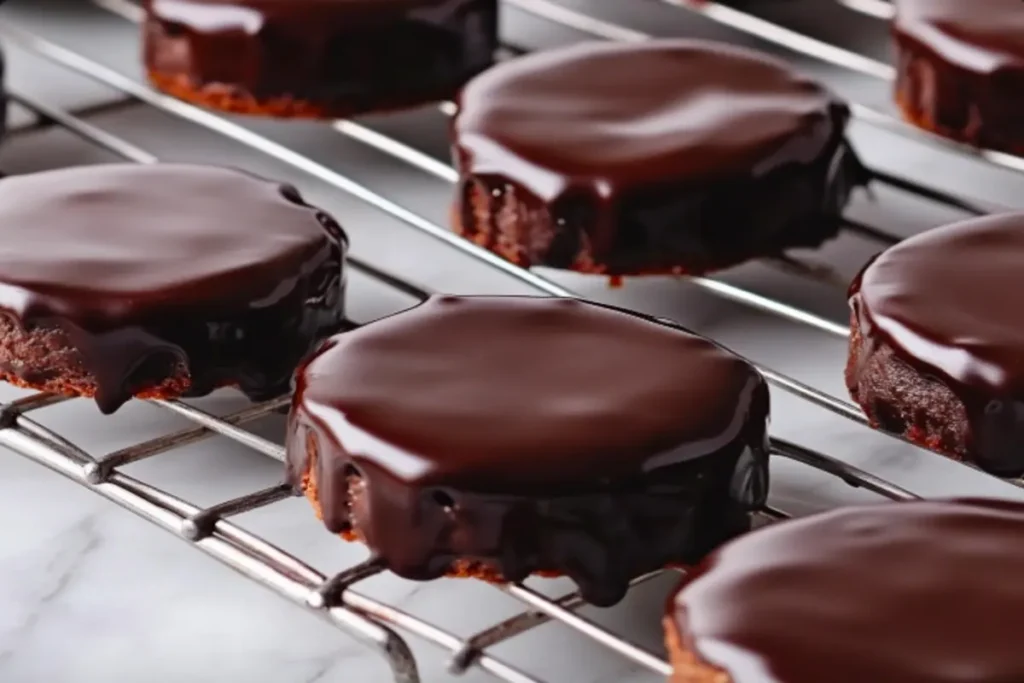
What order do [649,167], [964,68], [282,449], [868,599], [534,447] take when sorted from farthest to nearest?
[964,68], [649,167], [282,449], [534,447], [868,599]

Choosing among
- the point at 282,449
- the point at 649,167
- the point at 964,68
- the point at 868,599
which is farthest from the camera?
the point at 964,68

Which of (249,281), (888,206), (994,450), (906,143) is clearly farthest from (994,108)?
(249,281)

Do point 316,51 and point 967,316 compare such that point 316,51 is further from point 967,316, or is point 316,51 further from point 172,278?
point 967,316

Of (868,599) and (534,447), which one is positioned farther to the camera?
(534,447)

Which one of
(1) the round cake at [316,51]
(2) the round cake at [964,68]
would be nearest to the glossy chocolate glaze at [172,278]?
(1) the round cake at [316,51]

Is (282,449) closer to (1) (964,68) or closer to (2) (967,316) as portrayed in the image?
(2) (967,316)

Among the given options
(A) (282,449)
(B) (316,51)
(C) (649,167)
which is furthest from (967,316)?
(B) (316,51)
